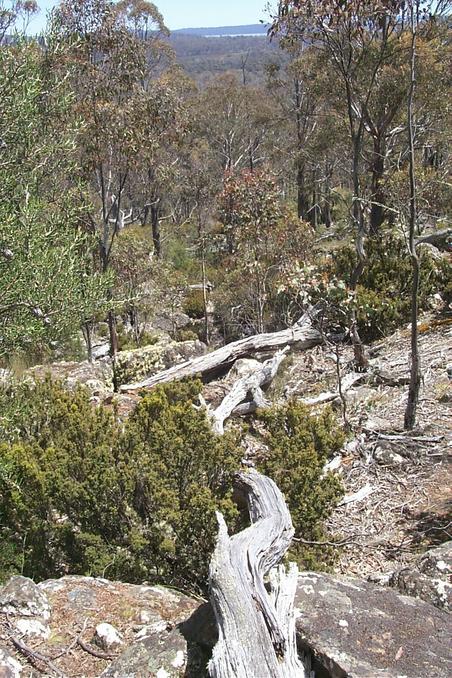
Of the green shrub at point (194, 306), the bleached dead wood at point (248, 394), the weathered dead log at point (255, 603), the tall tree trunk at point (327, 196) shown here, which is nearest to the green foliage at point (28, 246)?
the weathered dead log at point (255, 603)

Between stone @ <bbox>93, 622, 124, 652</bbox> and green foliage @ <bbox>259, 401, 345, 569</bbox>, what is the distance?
1.22 meters

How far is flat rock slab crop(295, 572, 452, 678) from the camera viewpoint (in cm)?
245

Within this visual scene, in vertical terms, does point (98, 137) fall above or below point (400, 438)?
above

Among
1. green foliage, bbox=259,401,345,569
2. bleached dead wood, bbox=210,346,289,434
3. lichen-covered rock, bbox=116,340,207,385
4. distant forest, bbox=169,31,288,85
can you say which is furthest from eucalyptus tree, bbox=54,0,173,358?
distant forest, bbox=169,31,288,85

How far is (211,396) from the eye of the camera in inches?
292

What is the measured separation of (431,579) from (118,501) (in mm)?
1962

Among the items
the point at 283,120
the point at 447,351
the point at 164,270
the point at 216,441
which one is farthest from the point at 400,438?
the point at 283,120

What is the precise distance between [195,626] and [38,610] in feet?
2.67

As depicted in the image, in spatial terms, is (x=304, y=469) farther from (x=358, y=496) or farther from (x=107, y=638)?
(x=107, y=638)

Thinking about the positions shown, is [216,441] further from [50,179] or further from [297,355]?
[297,355]

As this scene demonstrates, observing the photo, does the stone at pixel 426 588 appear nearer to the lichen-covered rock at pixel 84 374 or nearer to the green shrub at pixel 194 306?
the lichen-covered rock at pixel 84 374

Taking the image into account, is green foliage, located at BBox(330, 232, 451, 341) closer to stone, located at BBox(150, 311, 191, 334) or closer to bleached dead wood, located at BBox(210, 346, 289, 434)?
bleached dead wood, located at BBox(210, 346, 289, 434)

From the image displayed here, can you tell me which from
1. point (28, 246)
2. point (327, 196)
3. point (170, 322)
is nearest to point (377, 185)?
point (170, 322)

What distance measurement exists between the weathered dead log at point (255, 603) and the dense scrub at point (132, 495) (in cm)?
68
